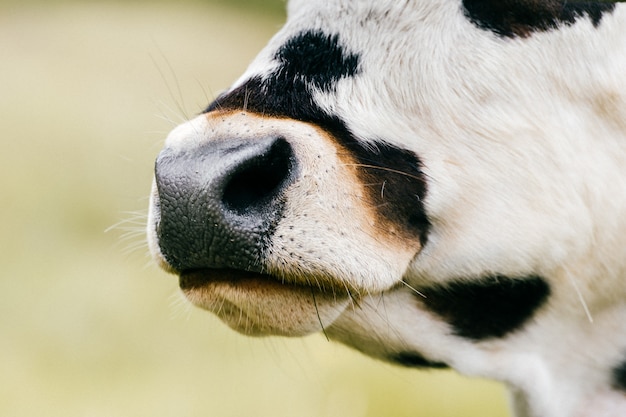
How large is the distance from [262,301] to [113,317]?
391 centimetres

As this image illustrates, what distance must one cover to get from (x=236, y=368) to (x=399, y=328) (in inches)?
121

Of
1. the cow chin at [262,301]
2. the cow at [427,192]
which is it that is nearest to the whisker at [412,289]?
the cow at [427,192]

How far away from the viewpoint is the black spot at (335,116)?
1.55 m

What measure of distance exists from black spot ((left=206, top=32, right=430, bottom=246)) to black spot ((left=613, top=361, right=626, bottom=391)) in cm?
56

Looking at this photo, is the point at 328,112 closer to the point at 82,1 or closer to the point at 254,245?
the point at 254,245

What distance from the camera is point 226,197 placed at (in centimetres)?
146

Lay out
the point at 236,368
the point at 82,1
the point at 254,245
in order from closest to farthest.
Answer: the point at 254,245 → the point at 236,368 → the point at 82,1

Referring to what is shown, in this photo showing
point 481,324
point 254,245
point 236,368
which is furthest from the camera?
point 236,368

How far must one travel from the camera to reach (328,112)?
1.60m

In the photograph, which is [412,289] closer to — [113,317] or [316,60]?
[316,60]

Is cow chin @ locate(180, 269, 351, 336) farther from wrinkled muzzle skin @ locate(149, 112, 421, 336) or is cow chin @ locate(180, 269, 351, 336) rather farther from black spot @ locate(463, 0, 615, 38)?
black spot @ locate(463, 0, 615, 38)

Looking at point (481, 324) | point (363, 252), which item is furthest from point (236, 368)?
point (363, 252)

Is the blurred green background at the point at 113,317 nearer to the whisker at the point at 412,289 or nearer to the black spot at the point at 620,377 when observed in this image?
the whisker at the point at 412,289

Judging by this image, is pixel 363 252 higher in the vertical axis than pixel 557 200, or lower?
lower
